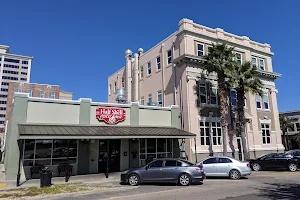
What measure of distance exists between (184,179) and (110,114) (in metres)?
9.08

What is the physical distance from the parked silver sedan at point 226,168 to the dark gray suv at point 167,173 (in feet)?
9.60

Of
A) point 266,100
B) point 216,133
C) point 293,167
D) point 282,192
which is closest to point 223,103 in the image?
point 216,133

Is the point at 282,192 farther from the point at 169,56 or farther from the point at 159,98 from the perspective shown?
the point at 169,56

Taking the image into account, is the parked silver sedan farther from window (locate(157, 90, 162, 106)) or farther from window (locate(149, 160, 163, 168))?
window (locate(157, 90, 162, 106))

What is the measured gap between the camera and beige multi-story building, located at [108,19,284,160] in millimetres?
24750

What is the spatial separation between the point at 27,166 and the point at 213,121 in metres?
17.6

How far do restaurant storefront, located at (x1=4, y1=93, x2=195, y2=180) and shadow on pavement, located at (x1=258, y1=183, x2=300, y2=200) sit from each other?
852 centimetres

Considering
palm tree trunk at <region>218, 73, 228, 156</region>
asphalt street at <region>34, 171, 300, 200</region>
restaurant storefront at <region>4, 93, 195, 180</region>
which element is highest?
palm tree trunk at <region>218, 73, 228, 156</region>

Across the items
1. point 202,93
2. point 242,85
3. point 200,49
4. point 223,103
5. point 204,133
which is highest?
point 200,49

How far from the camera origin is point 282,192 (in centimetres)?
1104

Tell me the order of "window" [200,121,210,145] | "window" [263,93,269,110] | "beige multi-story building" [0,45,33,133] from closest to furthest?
1. "window" [200,121,210,145]
2. "window" [263,93,269,110]
3. "beige multi-story building" [0,45,33,133]

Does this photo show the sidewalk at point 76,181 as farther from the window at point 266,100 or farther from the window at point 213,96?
the window at point 266,100

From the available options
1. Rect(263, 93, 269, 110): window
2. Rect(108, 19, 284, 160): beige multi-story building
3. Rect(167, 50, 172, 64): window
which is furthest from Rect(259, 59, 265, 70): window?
Rect(167, 50, 172, 64): window

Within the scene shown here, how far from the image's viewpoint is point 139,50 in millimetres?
34438
